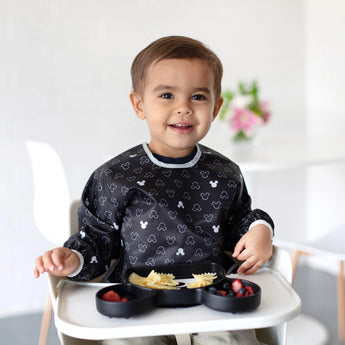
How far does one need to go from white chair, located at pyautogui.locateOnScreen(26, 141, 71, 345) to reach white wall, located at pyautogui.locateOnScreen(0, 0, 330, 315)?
0.56 metres

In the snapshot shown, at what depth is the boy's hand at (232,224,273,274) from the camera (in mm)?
1145

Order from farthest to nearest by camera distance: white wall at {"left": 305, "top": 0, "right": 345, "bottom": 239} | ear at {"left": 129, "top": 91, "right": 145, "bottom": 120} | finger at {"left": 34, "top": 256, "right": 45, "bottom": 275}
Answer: white wall at {"left": 305, "top": 0, "right": 345, "bottom": 239}
ear at {"left": 129, "top": 91, "right": 145, "bottom": 120}
finger at {"left": 34, "top": 256, "right": 45, "bottom": 275}

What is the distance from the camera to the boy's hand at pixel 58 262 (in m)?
1.03

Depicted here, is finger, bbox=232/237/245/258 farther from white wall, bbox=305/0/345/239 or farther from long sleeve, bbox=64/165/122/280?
white wall, bbox=305/0/345/239

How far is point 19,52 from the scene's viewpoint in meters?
2.48

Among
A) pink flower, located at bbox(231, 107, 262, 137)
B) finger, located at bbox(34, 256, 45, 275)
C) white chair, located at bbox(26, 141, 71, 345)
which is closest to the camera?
finger, located at bbox(34, 256, 45, 275)

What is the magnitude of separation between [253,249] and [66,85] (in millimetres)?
1672

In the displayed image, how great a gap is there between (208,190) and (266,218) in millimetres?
137

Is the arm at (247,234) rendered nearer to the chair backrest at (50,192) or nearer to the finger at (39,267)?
the finger at (39,267)

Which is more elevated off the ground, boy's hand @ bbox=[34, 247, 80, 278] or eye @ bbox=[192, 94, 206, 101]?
eye @ bbox=[192, 94, 206, 101]

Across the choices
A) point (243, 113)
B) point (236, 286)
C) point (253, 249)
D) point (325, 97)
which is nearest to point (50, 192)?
point (243, 113)

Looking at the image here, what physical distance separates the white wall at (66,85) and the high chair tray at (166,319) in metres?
1.55

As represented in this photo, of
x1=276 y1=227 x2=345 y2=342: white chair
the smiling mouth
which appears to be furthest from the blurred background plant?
the smiling mouth

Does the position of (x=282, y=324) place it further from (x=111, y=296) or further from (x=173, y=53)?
(x=173, y=53)
